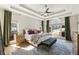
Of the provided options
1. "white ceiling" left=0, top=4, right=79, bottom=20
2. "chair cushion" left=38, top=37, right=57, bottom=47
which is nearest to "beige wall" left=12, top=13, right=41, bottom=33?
"white ceiling" left=0, top=4, right=79, bottom=20

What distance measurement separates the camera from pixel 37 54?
231 centimetres

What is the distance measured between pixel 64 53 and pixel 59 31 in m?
0.38

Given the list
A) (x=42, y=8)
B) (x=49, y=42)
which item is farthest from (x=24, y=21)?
(x=49, y=42)

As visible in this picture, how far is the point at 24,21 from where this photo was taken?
7.30 feet

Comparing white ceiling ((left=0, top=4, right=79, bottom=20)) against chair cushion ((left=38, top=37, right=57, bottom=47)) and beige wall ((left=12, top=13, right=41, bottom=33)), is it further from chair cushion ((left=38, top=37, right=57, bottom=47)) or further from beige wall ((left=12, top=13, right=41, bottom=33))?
chair cushion ((left=38, top=37, right=57, bottom=47))

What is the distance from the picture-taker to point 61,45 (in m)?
2.28

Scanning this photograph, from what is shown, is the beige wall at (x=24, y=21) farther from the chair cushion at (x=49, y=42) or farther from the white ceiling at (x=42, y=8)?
the chair cushion at (x=49, y=42)

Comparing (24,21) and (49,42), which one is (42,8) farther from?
(49,42)
